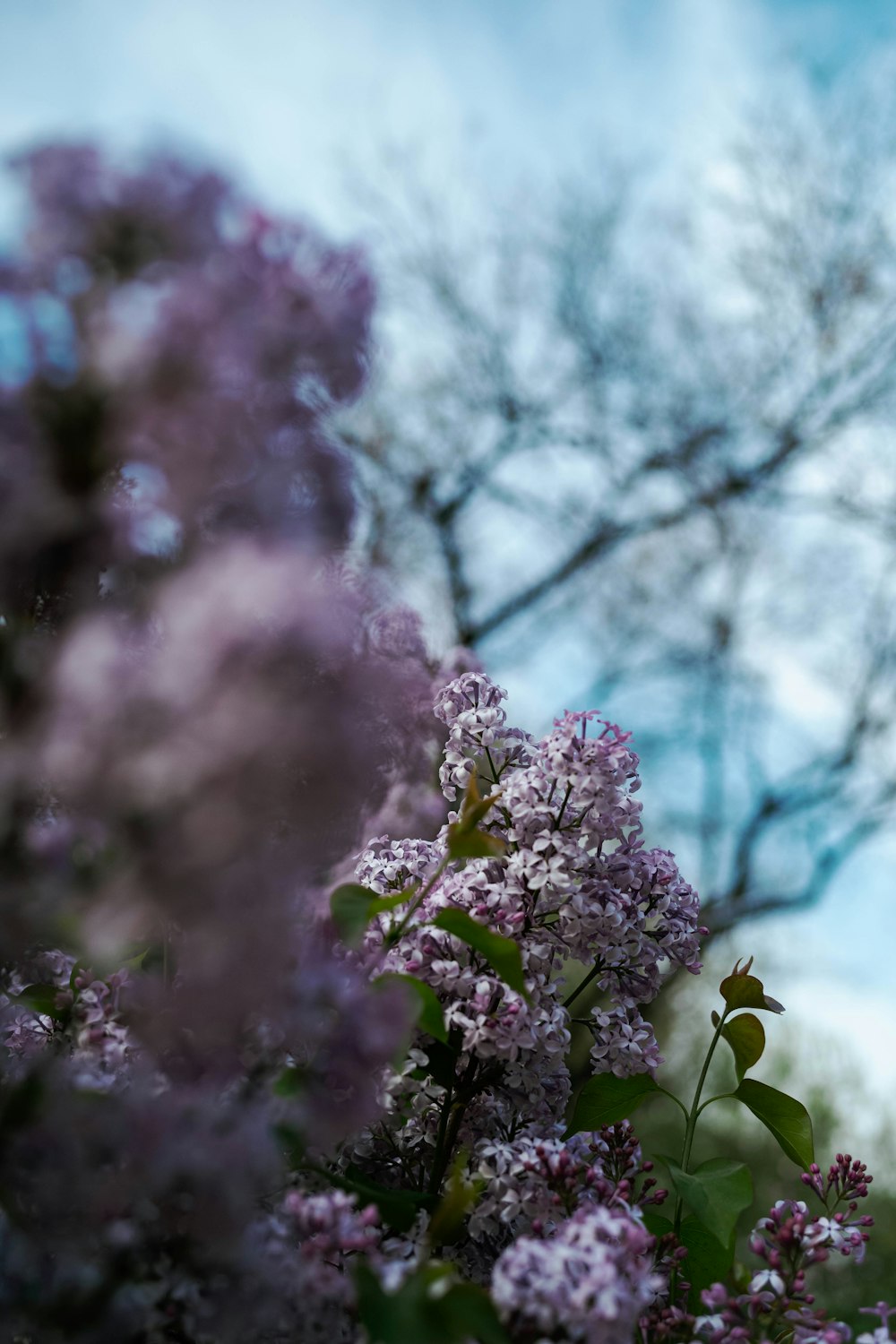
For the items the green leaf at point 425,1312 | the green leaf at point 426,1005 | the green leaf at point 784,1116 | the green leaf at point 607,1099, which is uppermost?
the green leaf at point 784,1116

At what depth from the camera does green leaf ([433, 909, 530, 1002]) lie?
0.59 m

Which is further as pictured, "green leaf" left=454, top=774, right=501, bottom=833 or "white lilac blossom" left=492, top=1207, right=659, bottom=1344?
"green leaf" left=454, top=774, right=501, bottom=833

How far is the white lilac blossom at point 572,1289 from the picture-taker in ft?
1.61

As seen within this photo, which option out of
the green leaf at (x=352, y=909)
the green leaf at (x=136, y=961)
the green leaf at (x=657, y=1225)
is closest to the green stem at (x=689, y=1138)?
the green leaf at (x=657, y=1225)

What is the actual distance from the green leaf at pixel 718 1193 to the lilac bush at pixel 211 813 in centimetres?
4

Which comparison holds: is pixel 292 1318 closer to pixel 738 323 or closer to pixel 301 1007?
pixel 301 1007

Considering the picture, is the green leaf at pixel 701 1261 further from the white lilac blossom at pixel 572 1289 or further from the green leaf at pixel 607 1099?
the white lilac blossom at pixel 572 1289

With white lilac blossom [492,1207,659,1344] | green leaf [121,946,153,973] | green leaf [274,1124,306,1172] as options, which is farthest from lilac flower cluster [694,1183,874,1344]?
green leaf [121,946,153,973]

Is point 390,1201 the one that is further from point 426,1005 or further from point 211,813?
point 211,813

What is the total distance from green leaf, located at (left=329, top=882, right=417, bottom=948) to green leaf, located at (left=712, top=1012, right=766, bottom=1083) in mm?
316

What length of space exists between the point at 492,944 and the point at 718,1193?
0.24 metres

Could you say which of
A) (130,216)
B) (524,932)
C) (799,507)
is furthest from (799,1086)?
(130,216)

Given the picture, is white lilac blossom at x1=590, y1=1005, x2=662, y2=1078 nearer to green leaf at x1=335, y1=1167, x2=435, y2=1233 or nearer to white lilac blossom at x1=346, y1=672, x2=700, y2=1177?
white lilac blossom at x1=346, y1=672, x2=700, y2=1177

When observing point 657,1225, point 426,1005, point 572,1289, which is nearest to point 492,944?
point 426,1005
